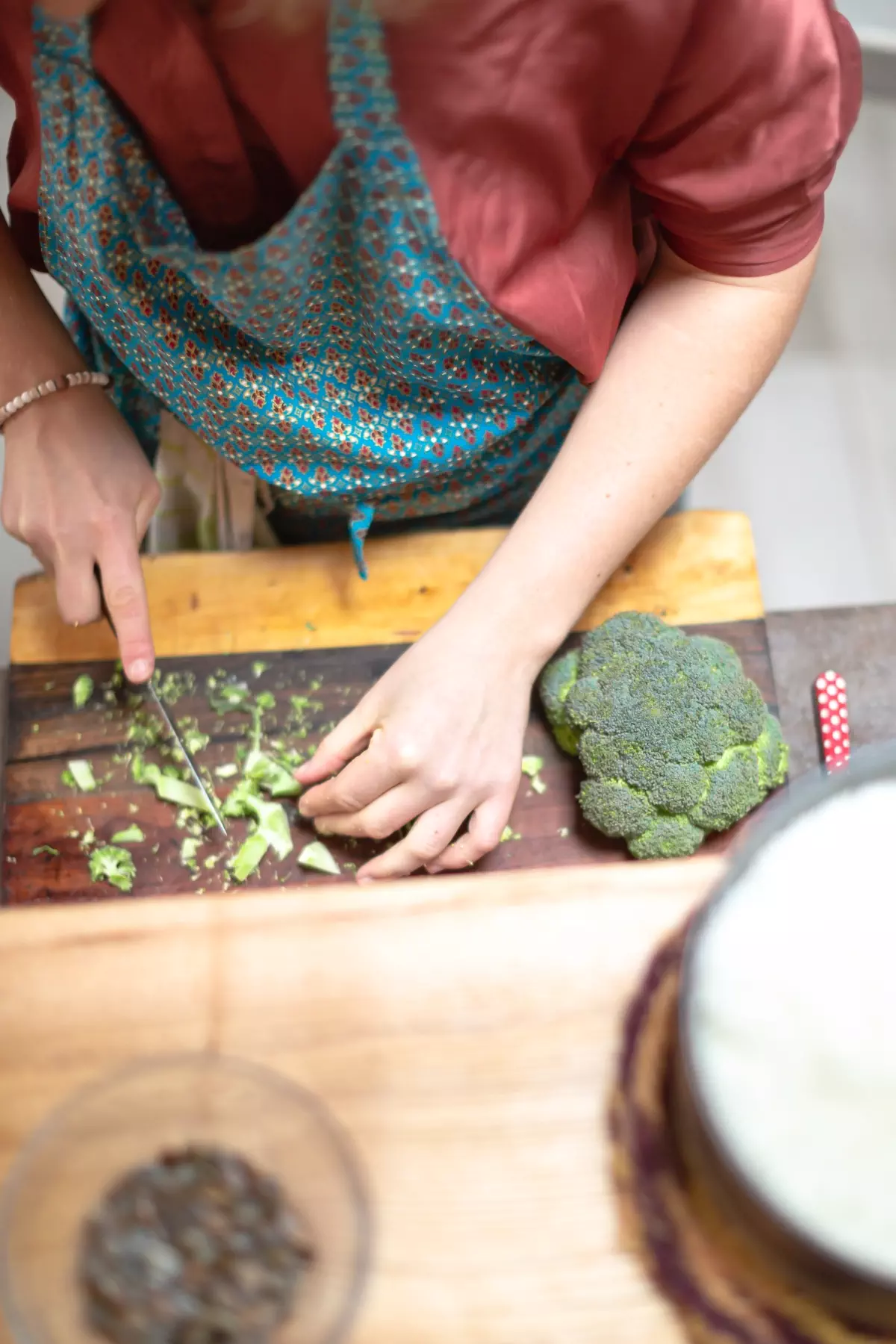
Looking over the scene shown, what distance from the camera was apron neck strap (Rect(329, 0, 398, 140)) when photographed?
512 mm

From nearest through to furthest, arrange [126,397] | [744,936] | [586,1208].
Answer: [744,936]
[586,1208]
[126,397]

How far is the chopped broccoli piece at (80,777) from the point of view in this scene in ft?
2.83

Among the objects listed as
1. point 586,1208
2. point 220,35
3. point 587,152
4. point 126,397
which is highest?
point 220,35

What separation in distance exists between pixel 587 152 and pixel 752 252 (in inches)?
6.8

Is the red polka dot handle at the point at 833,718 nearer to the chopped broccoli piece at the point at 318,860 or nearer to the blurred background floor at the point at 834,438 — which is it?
the chopped broccoli piece at the point at 318,860

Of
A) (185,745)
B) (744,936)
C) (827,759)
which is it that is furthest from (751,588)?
(744,936)

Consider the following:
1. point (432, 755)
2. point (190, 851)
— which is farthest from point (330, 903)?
point (190, 851)

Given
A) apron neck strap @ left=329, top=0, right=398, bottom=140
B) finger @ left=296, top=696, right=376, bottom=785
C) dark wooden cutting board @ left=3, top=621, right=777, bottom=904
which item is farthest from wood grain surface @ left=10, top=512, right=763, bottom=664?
apron neck strap @ left=329, top=0, right=398, bottom=140

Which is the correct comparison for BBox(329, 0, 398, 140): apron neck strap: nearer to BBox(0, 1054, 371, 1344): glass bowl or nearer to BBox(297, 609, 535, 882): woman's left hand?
BBox(297, 609, 535, 882): woman's left hand

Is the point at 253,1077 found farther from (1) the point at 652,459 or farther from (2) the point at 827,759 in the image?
(2) the point at 827,759

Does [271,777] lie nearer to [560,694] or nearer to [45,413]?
[560,694]

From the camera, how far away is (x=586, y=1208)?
0.40 m

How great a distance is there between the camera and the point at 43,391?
32.1 inches

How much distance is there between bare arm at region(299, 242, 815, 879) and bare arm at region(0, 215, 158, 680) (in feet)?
0.73
